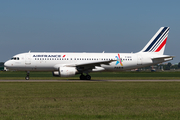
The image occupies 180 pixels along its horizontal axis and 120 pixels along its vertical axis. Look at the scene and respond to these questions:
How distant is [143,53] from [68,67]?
44.3 ft

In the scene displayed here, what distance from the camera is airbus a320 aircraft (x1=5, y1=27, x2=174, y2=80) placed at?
1565 inches

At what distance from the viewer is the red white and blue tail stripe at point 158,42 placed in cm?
4538

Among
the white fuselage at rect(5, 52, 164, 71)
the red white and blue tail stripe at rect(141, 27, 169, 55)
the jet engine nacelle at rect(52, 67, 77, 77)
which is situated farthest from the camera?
the red white and blue tail stripe at rect(141, 27, 169, 55)

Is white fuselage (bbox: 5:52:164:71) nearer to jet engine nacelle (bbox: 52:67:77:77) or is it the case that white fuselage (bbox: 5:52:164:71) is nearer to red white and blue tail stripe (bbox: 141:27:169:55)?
jet engine nacelle (bbox: 52:67:77:77)

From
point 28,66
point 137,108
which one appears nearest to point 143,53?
point 28,66

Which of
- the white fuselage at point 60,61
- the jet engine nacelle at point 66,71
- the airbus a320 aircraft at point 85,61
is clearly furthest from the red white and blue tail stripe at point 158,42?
the jet engine nacelle at point 66,71

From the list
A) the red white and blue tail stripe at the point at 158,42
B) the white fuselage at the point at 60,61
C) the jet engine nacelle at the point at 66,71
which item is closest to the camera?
the jet engine nacelle at the point at 66,71

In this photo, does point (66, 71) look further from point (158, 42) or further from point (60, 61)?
point (158, 42)

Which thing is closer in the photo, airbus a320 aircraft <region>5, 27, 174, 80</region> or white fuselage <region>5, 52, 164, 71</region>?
airbus a320 aircraft <region>5, 27, 174, 80</region>

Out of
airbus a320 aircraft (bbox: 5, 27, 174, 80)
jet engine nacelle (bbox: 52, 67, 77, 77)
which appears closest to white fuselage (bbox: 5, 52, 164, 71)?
airbus a320 aircraft (bbox: 5, 27, 174, 80)

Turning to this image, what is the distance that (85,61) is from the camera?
42.1 metres

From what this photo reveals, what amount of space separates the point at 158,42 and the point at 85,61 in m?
13.1

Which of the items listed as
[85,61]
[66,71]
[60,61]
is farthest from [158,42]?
[66,71]

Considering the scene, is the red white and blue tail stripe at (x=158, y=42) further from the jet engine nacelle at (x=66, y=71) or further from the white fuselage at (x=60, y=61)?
the jet engine nacelle at (x=66, y=71)
